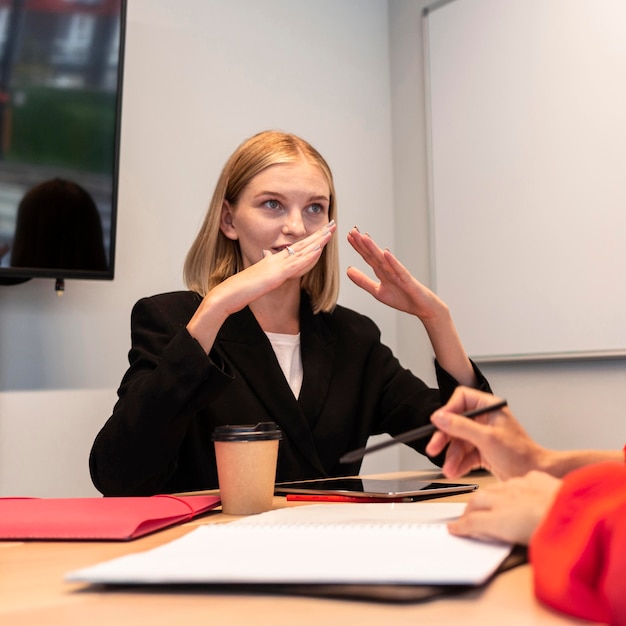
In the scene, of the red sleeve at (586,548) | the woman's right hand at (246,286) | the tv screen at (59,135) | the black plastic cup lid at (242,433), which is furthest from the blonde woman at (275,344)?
the red sleeve at (586,548)

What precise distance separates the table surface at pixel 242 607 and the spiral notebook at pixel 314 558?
0.01 m

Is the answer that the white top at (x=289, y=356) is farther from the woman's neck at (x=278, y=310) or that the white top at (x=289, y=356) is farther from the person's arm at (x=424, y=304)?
the person's arm at (x=424, y=304)

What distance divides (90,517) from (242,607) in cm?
37

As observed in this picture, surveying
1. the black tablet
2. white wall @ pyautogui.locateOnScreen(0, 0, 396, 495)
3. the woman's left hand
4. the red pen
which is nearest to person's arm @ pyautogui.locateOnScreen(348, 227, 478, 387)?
the woman's left hand

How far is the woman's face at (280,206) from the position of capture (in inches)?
65.0

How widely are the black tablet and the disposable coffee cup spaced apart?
0.13 meters

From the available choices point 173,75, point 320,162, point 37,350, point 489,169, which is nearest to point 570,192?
point 489,169

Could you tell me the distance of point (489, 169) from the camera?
257cm

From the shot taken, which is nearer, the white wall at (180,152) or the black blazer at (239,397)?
the black blazer at (239,397)

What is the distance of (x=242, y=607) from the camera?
52 centimetres

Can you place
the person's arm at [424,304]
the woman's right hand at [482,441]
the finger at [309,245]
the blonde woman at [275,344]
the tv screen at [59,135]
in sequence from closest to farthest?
the woman's right hand at [482,441] → the blonde woman at [275,344] → the finger at [309,245] → the person's arm at [424,304] → the tv screen at [59,135]

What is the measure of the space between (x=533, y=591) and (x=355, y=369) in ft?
3.86

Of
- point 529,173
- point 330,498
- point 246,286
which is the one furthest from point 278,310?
point 529,173

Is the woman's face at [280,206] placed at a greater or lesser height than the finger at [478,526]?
greater
